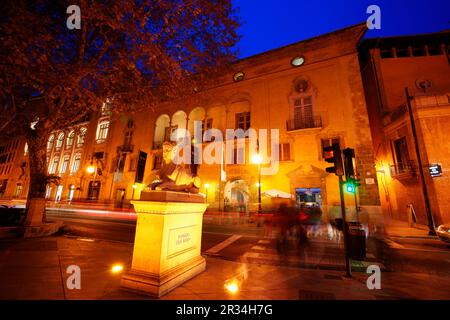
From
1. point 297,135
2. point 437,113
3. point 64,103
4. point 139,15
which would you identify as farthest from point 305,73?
point 64,103

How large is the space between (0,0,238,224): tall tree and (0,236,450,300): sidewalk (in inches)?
206

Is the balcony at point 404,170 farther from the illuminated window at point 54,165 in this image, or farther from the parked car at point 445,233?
the illuminated window at point 54,165

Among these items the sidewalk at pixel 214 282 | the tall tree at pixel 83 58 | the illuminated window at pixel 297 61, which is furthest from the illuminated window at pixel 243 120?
the sidewalk at pixel 214 282

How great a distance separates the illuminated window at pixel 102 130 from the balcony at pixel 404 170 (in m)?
33.1

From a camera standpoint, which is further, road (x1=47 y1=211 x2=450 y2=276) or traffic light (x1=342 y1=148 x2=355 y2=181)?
road (x1=47 y1=211 x2=450 y2=276)

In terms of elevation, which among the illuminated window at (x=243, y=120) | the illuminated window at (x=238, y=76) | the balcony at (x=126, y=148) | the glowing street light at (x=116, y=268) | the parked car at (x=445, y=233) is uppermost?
the illuminated window at (x=238, y=76)

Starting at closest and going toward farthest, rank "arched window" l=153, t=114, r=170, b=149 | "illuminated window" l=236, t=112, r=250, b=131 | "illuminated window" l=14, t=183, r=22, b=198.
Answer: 1. "illuminated window" l=236, t=112, r=250, b=131
2. "arched window" l=153, t=114, r=170, b=149
3. "illuminated window" l=14, t=183, r=22, b=198

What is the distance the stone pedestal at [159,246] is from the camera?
329 centimetres

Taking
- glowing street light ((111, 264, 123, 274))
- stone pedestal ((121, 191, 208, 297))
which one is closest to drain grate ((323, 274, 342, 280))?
stone pedestal ((121, 191, 208, 297))

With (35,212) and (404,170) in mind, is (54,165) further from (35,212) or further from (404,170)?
(404,170)

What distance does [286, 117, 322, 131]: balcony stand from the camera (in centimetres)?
1606

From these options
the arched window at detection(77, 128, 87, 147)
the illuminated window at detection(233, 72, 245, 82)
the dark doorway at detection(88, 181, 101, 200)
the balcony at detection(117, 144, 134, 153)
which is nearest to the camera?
the illuminated window at detection(233, 72, 245, 82)

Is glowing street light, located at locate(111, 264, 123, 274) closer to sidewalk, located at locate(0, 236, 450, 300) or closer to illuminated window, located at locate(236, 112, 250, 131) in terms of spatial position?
sidewalk, located at locate(0, 236, 450, 300)

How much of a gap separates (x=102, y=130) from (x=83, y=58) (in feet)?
76.0
